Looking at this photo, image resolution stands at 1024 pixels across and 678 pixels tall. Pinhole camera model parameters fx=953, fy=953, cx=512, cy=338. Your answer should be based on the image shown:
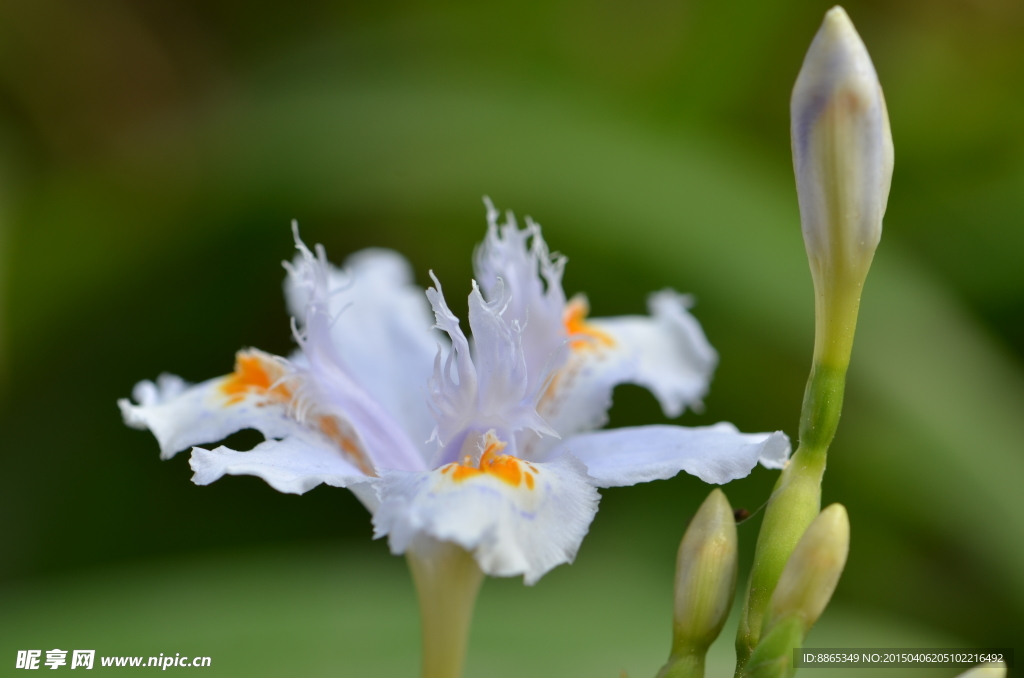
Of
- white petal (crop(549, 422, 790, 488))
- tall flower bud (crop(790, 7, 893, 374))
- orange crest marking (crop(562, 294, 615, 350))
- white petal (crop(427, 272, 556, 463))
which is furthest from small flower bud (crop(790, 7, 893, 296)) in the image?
orange crest marking (crop(562, 294, 615, 350))

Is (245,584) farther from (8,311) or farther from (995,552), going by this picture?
(995,552)

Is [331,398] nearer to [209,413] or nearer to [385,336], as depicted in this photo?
[209,413]

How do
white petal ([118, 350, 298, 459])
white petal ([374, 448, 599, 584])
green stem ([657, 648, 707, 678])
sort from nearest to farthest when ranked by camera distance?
white petal ([374, 448, 599, 584]) → green stem ([657, 648, 707, 678]) → white petal ([118, 350, 298, 459])

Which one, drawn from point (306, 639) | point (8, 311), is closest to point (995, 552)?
point (306, 639)

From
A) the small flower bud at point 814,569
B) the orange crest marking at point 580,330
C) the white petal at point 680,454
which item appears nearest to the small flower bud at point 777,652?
the small flower bud at point 814,569

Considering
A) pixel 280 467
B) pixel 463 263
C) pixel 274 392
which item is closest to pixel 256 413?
pixel 274 392

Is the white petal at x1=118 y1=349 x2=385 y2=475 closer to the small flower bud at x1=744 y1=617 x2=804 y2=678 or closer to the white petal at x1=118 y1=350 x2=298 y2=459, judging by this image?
the white petal at x1=118 y1=350 x2=298 y2=459
